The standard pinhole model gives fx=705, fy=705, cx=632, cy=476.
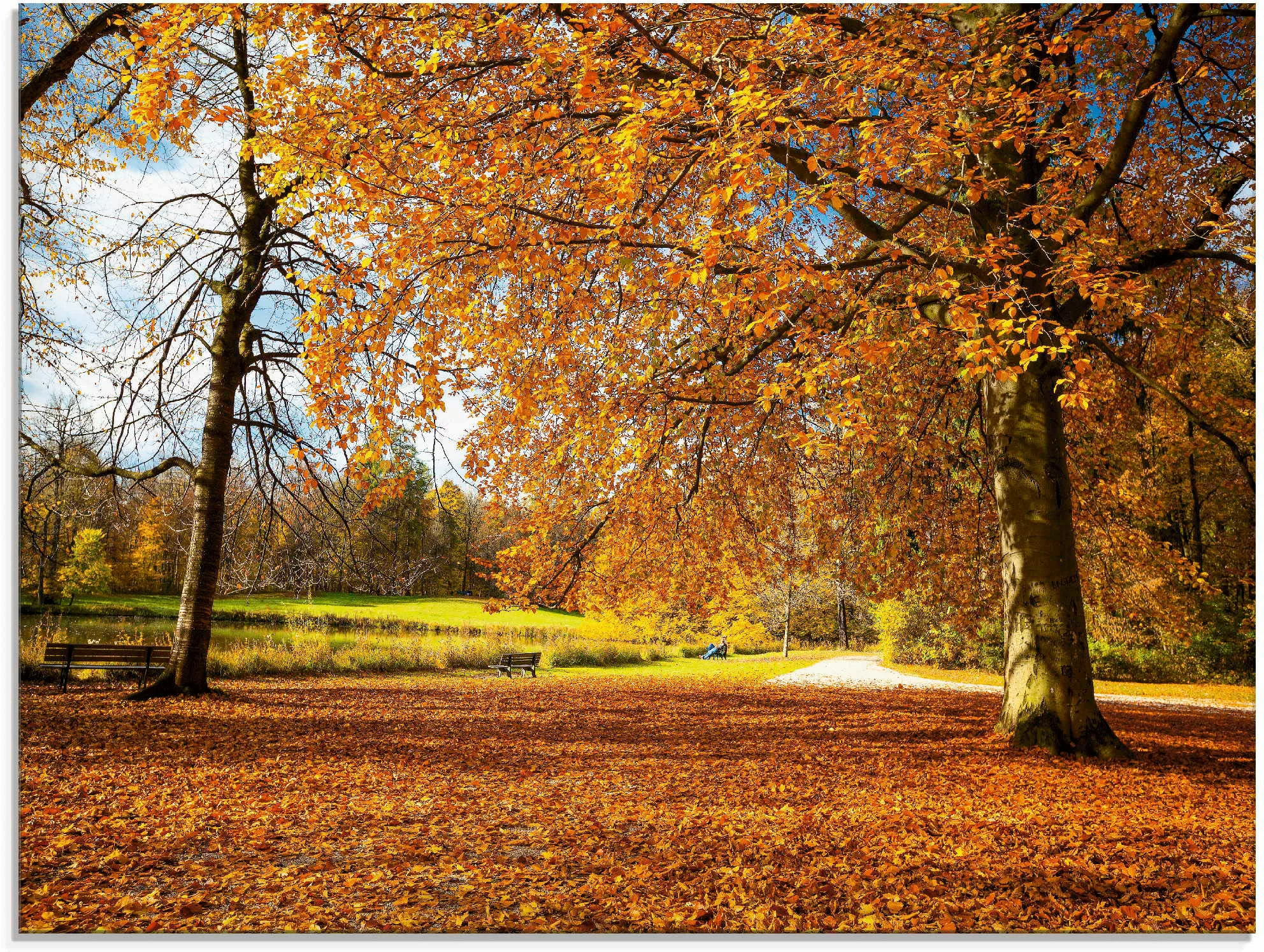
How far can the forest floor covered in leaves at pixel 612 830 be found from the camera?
9.24ft

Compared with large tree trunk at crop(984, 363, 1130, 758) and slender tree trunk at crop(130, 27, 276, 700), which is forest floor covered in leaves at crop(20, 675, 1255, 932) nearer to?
large tree trunk at crop(984, 363, 1130, 758)

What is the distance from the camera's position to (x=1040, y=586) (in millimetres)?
5625

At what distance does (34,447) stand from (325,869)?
198 inches

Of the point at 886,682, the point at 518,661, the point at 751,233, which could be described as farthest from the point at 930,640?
the point at 751,233

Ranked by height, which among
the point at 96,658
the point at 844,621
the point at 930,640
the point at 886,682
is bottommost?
the point at 844,621

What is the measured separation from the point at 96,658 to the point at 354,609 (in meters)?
12.7

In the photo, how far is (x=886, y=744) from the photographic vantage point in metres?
6.31

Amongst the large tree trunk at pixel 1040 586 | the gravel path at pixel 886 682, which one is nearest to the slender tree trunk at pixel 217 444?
the large tree trunk at pixel 1040 586

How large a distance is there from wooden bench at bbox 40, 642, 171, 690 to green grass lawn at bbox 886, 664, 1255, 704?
42.7 feet

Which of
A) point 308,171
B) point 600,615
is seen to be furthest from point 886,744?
point 308,171

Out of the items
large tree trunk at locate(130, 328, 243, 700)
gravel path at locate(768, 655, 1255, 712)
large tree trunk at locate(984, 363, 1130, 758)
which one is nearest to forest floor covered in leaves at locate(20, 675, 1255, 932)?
large tree trunk at locate(984, 363, 1130, 758)

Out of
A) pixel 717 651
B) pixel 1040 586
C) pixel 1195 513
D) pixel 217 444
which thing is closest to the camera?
pixel 1040 586

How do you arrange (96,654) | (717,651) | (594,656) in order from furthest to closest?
(717,651) < (594,656) < (96,654)

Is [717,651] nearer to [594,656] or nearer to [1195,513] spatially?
[594,656]
